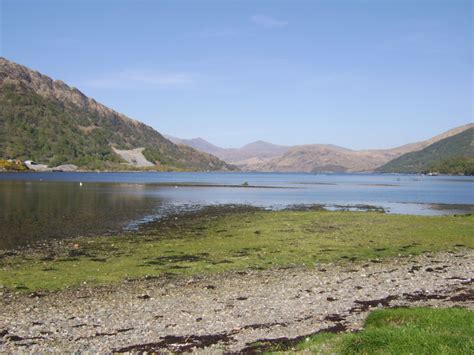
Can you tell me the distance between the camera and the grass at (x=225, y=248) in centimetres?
3005

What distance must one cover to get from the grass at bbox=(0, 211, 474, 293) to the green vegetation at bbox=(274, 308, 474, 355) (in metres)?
15.8

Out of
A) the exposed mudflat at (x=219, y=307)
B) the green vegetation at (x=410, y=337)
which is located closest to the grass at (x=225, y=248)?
the exposed mudflat at (x=219, y=307)

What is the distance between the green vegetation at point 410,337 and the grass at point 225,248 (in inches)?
621

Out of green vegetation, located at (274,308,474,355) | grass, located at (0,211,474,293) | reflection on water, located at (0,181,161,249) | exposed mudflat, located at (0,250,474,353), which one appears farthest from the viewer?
reflection on water, located at (0,181,161,249)

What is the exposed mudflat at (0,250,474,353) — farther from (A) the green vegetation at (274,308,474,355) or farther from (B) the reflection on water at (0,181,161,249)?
(B) the reflection on water at (0,181,161,249)

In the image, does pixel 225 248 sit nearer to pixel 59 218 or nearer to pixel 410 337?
pixel 410 337

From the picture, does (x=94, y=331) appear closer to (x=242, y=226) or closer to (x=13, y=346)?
(x=13, y=346)

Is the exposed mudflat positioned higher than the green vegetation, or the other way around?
the green vegetation

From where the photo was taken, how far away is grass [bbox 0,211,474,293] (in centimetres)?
3005

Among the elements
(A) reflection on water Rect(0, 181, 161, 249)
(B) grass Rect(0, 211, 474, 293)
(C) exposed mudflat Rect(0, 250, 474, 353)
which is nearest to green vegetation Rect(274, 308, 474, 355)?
(C) exposed mudflat Rect(0, 250, 474, 353)

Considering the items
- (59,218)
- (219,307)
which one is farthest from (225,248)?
(59,218)

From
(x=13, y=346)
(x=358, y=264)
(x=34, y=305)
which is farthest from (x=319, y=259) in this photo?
(x=13, y=346)

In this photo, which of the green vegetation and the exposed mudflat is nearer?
the green vegetation

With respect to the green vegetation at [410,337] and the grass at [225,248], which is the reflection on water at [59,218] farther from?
the green vegetation at [410,337]
